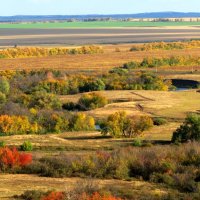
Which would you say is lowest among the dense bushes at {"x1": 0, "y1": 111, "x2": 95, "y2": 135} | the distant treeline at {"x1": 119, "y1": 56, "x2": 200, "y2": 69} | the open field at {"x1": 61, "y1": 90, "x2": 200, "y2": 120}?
the distant treeline at {"x1": 119, "y1": 56, "x2": 200, "y2": 69}

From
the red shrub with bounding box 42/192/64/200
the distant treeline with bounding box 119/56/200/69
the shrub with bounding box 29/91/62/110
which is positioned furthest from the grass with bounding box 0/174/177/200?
the distant treeline with bounding box 119/56/200/69

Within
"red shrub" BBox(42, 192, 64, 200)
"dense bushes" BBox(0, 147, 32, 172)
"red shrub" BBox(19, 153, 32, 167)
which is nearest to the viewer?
"red shrub" BBox(42, 192, 64, 200)

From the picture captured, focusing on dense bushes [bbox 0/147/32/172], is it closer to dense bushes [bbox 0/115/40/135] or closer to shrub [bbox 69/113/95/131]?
dense bushes [bbox 0/115/40/135]

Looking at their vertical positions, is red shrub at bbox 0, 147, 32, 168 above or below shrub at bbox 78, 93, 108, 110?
above

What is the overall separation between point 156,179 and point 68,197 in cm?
728

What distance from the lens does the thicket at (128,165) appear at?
2898 cm

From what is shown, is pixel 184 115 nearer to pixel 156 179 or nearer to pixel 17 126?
pixel 17 126

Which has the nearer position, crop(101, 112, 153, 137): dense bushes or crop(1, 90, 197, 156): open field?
crop(1, 90, 197, 156): open field

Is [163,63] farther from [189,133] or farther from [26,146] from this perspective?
[26,146]

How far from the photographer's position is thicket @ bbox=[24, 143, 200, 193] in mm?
28984

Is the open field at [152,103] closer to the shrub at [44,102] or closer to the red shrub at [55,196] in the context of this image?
the shrub at [44,102]

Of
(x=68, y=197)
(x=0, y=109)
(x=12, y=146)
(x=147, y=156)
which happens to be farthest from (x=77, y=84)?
(x=68, y=197)

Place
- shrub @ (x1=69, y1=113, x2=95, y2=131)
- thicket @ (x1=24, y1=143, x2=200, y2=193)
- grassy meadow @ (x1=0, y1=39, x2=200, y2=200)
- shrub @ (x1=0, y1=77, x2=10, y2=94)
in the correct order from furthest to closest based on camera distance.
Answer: shrub @ (x1=0, y1=77, x2=10, y2=94), shrub @ (x1=69, y1=113, x2=95, y2=131), thicket @ (x1=24, y1=143, x2=200, y2=193), grassy meadow @ (x1=0, y1=39, x2=200, y2=200)

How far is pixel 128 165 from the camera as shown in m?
30.3
